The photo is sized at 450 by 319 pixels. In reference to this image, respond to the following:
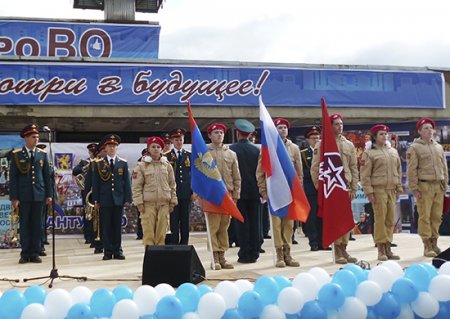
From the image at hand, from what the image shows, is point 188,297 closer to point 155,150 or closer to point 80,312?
point 80,312

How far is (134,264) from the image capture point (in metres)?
7.10

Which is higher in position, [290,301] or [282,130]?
[282,130]

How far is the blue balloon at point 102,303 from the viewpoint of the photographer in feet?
10.1

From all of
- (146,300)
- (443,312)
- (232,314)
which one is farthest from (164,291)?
(443,312)

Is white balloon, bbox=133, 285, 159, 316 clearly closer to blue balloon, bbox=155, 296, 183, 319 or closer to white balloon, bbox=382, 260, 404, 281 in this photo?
blue balloon, bbox=155, 296, 183, 319

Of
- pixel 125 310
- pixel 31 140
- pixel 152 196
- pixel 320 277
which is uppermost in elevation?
pixel 31 140

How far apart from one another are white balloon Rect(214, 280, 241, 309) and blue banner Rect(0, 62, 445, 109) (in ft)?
32.0

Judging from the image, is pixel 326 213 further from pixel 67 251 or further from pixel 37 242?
pixel 67 251

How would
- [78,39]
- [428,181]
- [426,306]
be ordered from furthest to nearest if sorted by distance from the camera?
[78,39] → [428,181] → [426,306]

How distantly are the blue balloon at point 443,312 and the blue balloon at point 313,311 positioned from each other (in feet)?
2.35

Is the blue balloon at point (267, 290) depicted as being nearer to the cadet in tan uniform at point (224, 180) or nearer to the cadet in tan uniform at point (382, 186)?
the cadet in tan uniform at point (224, 180)

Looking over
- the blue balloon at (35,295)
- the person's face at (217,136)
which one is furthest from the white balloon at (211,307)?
the person's face at (217,136)

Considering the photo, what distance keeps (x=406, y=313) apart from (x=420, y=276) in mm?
269

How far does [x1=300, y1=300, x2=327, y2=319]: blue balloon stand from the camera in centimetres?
315
